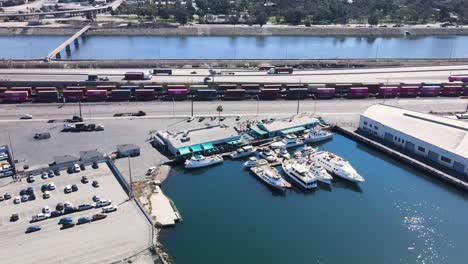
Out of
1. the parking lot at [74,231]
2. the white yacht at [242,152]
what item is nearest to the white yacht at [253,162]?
the white yacht at [242,152]

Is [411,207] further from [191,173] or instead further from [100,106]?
[100,106]

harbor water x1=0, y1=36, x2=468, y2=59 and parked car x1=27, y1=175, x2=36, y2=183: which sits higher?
harbor water x1=0, y1=36, x2=468, y2=59

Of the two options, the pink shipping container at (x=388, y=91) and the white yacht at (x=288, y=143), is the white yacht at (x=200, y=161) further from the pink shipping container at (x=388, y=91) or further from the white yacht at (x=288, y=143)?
the pink shipping container at (x=388, y=91)

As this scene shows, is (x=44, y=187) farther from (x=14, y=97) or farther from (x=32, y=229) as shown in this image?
(x=14, y=97)

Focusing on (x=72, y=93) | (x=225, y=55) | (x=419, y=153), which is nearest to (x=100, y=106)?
(x=72, y=93)

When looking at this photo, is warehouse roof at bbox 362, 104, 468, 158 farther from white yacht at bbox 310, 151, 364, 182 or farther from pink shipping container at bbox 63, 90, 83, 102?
pink shipping container at bbox 63, 90, 83, 102

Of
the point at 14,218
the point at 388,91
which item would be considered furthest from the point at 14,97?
the point at 388,91

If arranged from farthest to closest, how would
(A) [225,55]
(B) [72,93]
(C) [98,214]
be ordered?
(A) [225,55], (B) [72,93], (C) [98,214]

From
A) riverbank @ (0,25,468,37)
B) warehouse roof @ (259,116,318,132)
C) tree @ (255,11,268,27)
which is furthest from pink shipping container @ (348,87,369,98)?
tree @ (255,11,268,27)
